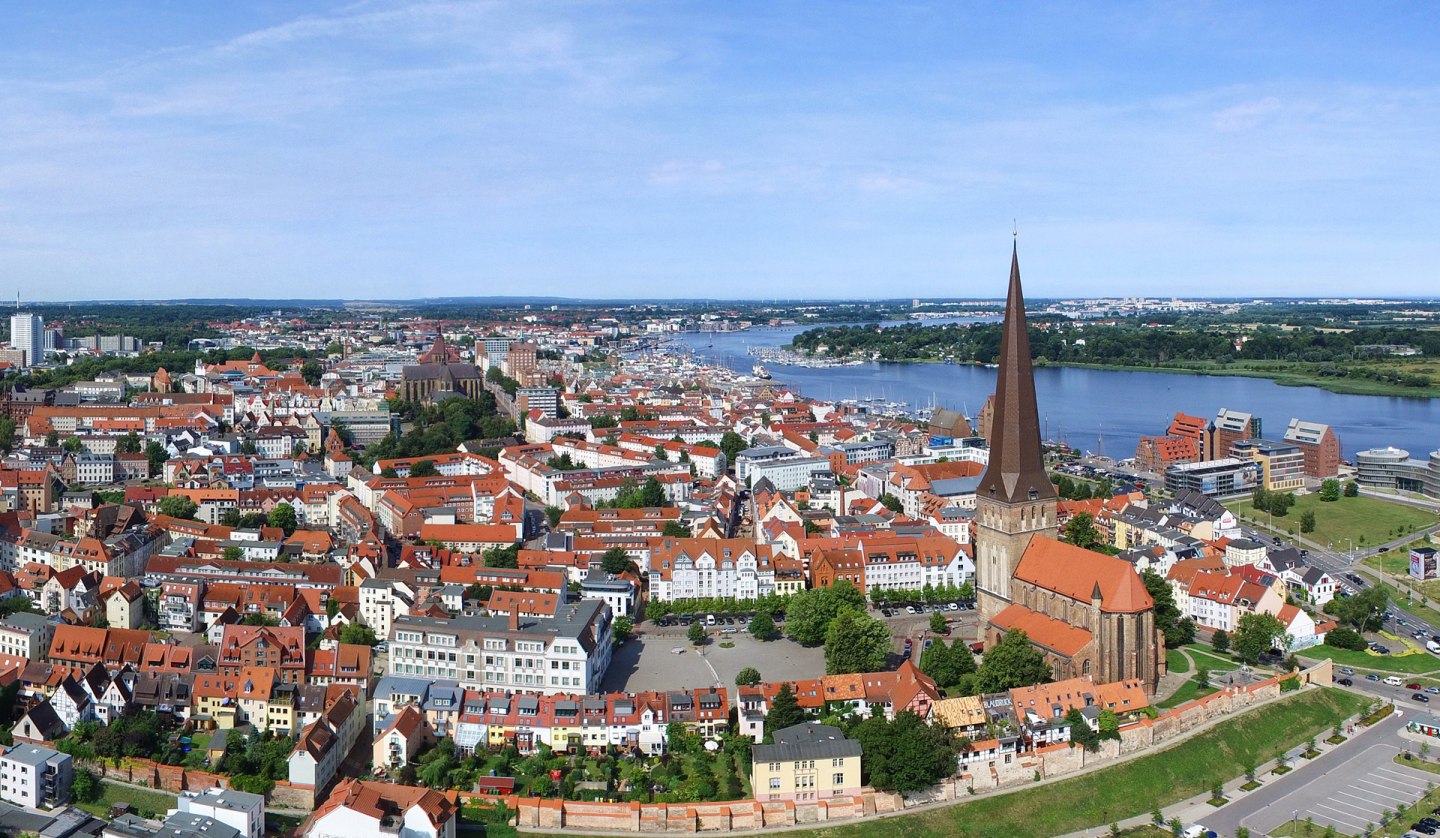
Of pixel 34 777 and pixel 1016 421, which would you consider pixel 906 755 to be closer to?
pixel 1016 421

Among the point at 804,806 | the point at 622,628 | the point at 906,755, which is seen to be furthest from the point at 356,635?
the point at 906,755

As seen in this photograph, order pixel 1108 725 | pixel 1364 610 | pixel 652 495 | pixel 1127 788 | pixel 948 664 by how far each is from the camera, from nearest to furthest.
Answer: pixel 1127 788
pixel 1108 725
pixel 948 664
pixel 1364 610
pixel 652 495

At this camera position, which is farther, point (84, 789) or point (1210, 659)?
point (1210, 659)

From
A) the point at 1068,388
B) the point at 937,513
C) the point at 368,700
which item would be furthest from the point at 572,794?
the point at 1068,388

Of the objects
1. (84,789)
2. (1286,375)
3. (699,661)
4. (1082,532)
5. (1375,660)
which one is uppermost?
(1286,375)

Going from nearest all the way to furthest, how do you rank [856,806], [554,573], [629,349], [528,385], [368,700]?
1. [856,806]
2. [368,700]
3. [554,573]
4. [528,385]
5. [629,349]

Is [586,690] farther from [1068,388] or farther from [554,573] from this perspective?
[1068,388]

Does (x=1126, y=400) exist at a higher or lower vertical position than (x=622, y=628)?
higher
